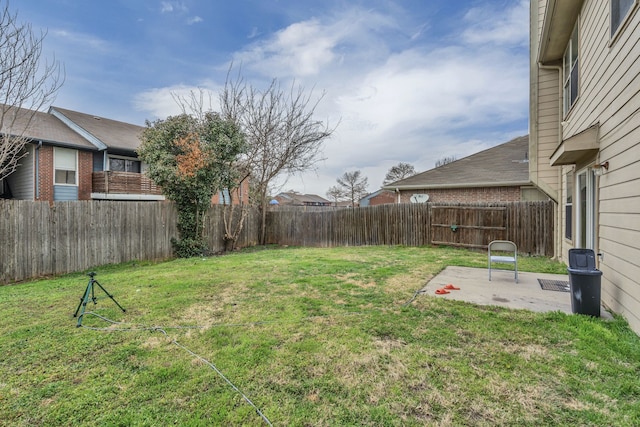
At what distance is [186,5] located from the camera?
30.8 ft

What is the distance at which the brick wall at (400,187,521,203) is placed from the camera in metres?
12.9

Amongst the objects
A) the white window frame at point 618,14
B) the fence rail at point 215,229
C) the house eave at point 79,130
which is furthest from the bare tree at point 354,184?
the white window frame at point 618,14

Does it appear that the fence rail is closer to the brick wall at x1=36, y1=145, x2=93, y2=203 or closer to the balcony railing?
the balcony railing

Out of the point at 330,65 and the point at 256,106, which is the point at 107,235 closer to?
the point at 256,106

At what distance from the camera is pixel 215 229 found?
1205cm

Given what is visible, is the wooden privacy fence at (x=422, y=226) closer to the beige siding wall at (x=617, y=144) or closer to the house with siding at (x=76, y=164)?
the house with siding at (x=76, y=164)

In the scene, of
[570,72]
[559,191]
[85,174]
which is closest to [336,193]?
[85,174]

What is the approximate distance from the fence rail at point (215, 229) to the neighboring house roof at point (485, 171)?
134 inches

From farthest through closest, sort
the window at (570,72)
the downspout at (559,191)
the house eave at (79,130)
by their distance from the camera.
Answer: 1. the house eave at (79,130)
2. the downspout at (559,191)
3. the window at (570,72)

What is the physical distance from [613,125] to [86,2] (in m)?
12.0

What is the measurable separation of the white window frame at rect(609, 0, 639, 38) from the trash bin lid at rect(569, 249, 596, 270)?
2.66 metres

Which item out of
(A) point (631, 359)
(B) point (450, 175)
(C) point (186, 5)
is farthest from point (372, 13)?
(A) point (631, 359)

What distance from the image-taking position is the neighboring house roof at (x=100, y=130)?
541 inches

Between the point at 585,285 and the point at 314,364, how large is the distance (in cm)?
351
